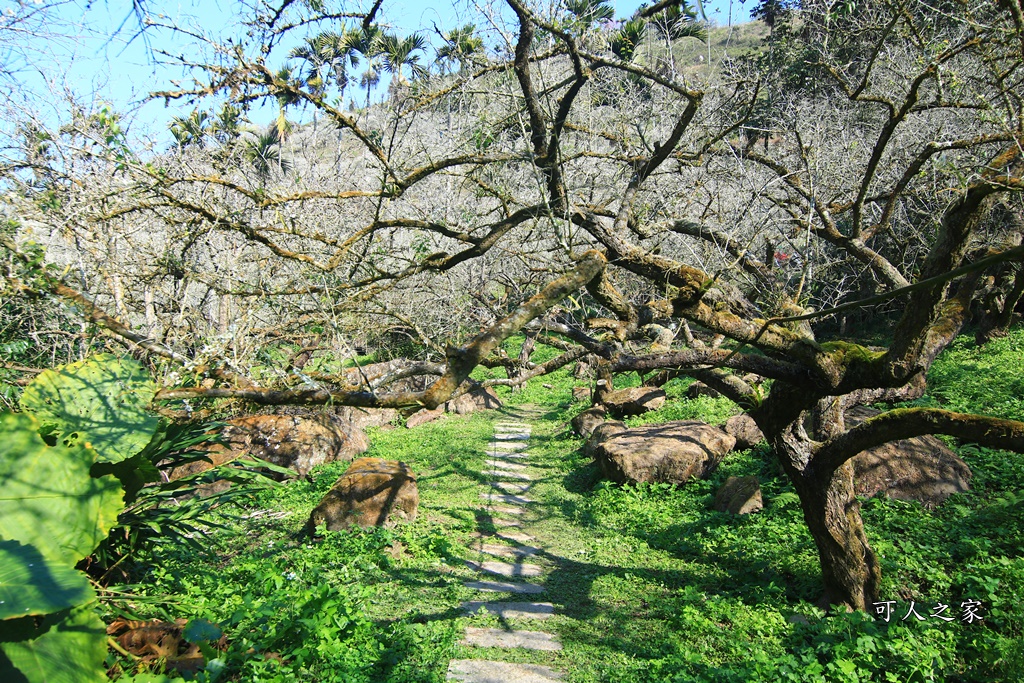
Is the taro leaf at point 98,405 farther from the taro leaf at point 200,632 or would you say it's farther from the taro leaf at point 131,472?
the taro leaf at point 200,632

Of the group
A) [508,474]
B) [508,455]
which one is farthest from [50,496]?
[508,455]

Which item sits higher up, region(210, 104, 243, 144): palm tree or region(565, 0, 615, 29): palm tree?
region(565, 0, 615, 29): palm tree

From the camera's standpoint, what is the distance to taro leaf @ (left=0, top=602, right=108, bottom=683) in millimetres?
2520

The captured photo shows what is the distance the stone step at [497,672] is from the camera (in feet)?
13.9

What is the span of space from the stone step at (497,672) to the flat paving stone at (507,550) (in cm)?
221

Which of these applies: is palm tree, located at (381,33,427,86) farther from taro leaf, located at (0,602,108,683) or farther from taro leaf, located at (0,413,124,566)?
taro leaf, located at (0,602,108,683)

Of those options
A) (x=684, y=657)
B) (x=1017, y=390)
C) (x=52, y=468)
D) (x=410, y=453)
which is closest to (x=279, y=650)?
(x=52, y=468)

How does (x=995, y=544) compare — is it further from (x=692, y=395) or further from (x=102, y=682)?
(x=692, y=395)

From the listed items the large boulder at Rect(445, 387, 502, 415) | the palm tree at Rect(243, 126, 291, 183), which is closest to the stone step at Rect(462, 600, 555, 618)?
the palm tree at Rect(243, 126, 291, 183)

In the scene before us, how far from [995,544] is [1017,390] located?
14.1ft

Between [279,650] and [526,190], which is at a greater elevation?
[526,190]

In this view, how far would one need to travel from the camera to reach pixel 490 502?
8352mm

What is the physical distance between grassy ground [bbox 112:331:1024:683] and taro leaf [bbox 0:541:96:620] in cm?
110

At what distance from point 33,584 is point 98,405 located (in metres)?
1.74
